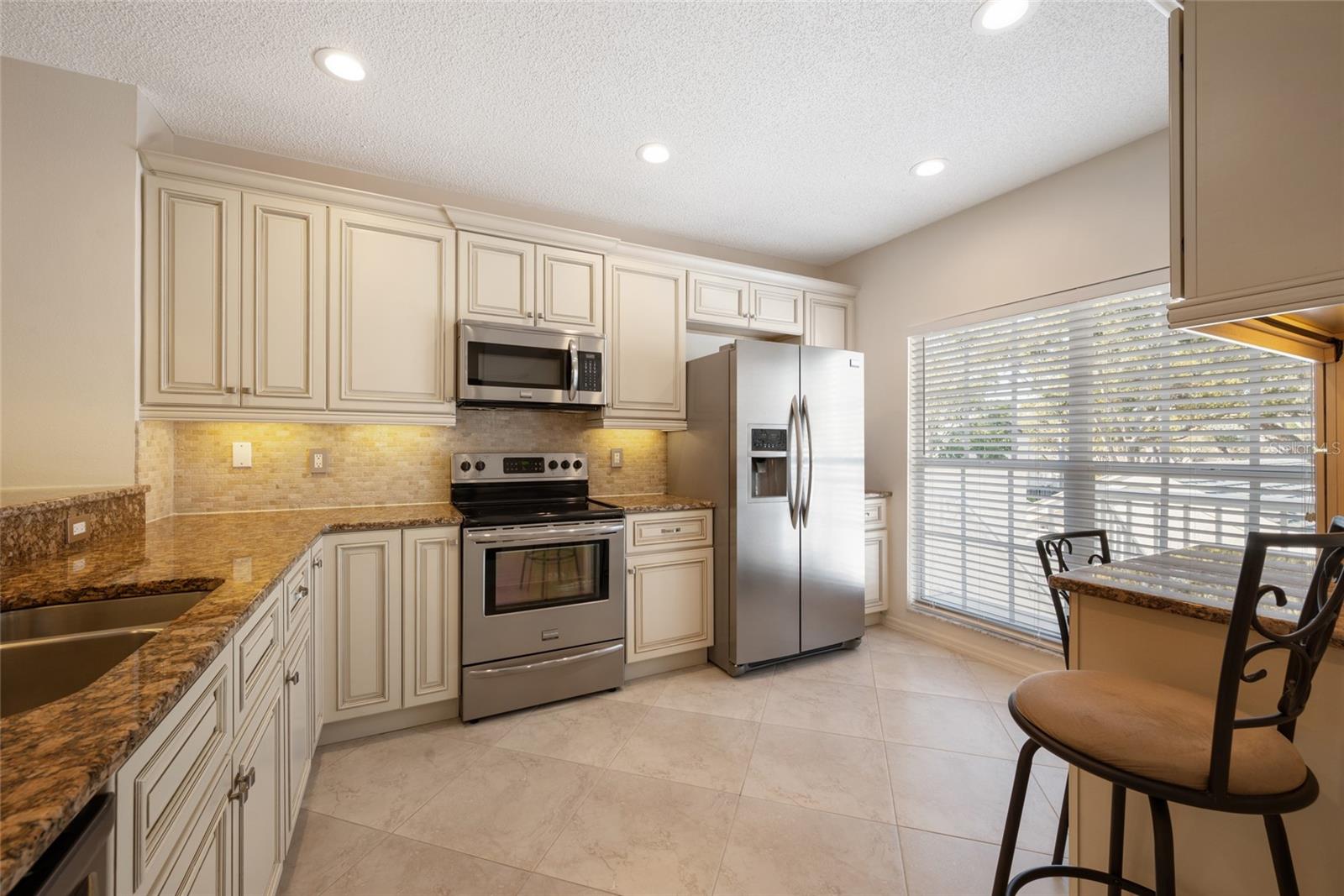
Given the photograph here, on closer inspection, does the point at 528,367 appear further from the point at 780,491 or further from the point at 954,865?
the point at 954,865

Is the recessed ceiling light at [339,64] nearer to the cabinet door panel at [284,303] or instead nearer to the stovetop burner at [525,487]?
the cabinet door panel at [284,303]

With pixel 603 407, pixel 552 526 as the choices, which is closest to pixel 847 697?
pixel 552 526

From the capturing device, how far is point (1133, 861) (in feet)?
4.02

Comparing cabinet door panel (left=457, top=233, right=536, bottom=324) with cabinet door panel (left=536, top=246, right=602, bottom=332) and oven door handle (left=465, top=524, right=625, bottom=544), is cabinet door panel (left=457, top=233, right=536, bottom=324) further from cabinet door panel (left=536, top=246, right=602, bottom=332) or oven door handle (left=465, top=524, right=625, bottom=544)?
oven door handle (left=465, top=524, right=625, bottom=544)

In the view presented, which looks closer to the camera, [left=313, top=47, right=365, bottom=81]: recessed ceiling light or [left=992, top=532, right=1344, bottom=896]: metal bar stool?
[left=992, top=532, right=1344, bottom=896]: metal bar stool

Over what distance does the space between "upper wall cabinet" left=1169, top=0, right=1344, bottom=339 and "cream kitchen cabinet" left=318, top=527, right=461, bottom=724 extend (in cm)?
250

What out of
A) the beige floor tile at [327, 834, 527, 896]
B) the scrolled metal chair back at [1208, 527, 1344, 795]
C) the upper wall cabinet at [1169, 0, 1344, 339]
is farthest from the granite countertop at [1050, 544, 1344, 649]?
the beige floor tile at [327, 834, 527, 896]

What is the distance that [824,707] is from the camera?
2.58 metres

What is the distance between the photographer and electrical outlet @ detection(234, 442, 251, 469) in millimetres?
2480

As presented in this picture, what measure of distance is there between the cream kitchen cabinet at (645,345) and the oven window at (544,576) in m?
0.79

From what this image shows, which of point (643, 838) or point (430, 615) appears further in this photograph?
point (430, 615)

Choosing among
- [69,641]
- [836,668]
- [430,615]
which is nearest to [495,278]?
[430,615]

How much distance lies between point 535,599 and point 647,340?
1547 mm

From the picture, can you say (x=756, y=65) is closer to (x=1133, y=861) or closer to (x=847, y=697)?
(x=1133, y=861)
